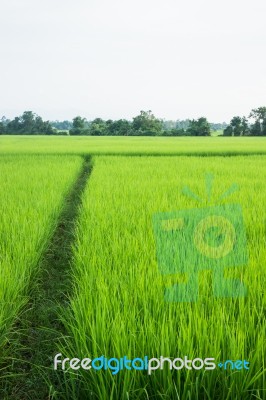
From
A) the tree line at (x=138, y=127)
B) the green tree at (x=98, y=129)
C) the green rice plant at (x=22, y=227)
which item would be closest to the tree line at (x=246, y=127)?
the tree line at (x=138, y=127)

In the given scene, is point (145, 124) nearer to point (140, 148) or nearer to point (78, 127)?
point (78, 127)

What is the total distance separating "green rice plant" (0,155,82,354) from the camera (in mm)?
2012

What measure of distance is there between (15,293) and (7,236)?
3.37 feet

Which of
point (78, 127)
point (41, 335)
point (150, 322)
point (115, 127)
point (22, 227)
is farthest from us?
point (78, 127)

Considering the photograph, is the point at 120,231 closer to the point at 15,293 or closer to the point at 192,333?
the point at 15,293

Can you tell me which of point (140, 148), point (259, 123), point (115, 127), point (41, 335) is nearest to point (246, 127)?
point (259, 123)

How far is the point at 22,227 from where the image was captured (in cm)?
324

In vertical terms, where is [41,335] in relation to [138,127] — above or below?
below

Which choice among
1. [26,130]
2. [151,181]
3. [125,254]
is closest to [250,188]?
[151,181]

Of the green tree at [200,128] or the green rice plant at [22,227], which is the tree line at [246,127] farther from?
the green rice plant at [22,227]

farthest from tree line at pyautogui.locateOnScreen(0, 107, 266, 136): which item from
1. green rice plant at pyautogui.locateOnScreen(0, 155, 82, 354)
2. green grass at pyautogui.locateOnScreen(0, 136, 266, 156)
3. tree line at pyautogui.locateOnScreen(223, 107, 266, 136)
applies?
green rice plant at pyautogui.locateOnScreen(0, 155, 82, 354)

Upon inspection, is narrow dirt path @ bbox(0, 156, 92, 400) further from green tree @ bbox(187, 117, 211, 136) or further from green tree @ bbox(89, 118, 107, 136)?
green tree @ bbox(89, 118, 107, 136)

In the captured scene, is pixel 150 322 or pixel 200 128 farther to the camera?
pixel 200 128

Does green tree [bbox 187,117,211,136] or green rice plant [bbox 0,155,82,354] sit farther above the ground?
green tree [bbox 187,117,211,136]
